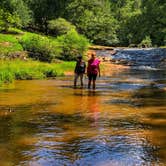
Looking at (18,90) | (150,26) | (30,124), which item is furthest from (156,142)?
(150,26)

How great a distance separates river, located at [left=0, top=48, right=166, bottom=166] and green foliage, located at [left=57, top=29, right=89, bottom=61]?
20086 mm

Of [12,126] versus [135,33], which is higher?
[135,33]

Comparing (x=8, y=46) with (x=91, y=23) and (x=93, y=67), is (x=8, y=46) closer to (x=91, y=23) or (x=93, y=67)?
(x=93, y=67)

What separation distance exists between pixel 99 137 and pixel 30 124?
8.09 ft

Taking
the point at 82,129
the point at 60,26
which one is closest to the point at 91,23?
the point at 60,26

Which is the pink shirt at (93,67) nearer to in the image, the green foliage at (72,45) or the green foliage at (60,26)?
the green foliage at (72,45)

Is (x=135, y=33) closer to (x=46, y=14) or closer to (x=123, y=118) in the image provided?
(x=46, y=14)

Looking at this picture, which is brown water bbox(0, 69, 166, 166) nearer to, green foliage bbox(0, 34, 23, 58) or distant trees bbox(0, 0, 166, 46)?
green foliage bbox(0, 34, 23, 58)

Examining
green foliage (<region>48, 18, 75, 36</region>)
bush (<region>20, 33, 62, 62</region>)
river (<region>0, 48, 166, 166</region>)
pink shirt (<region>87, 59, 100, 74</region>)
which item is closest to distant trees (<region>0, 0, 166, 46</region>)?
green foliage (<region>48, 18, 75, 36</region>)

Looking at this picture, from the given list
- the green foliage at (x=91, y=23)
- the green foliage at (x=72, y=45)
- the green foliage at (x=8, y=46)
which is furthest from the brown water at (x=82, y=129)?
the green foliage at (x=91, y=23)

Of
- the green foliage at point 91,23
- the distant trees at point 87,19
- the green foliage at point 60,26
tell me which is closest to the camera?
the green foliage at point 60,26

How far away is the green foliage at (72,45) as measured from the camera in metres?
40.2

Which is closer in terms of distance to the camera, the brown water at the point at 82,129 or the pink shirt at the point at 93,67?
the brown water at the point at 82,129

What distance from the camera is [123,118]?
45.6ft
